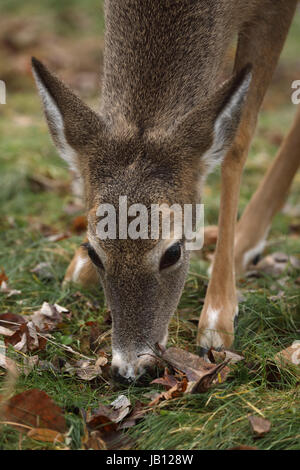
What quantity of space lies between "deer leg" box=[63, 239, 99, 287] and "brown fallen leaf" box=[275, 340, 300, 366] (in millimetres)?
1500

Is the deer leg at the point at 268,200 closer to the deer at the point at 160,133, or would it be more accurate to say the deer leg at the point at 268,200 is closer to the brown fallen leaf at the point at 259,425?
the deer at the point at 160,133

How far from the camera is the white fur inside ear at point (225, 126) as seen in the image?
11.6 ft

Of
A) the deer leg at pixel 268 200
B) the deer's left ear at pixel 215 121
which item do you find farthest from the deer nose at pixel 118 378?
the deer leg at pixel 268 200

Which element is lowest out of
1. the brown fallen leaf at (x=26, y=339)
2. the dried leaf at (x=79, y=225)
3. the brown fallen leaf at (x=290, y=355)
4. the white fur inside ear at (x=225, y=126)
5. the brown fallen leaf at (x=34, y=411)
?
the brown fallen leaf at (x=34, y=411)

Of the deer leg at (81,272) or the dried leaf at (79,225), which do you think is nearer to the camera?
the deer leg at (81,272)

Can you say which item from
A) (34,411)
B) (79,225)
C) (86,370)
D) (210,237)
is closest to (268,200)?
(210,237)

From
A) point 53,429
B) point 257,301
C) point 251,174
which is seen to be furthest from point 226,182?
point 251,174

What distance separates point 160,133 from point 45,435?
5.64 feet

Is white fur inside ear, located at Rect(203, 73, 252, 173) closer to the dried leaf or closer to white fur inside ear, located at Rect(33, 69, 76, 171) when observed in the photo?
white fur inside ear, located at Rect(33, 69, 76, 171)

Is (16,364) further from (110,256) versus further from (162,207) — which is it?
(162,207)

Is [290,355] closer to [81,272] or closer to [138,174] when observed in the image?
[138,174]

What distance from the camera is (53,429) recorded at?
3.01m

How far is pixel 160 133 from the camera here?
12.3 feet

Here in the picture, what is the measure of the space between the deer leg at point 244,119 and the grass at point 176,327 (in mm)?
240
